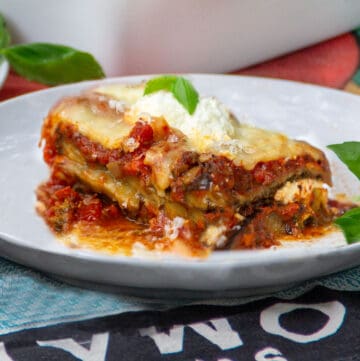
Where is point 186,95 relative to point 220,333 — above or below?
above

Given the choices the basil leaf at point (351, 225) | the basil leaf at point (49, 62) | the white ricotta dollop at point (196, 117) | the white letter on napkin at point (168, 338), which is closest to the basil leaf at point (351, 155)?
the basil leaf at point (351, 225)

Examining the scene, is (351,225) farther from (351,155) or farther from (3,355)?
(3,355)

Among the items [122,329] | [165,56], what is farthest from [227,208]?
[165,56]

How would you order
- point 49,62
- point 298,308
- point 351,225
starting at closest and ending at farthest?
point 298,308 → point 351,225 → point 49,62

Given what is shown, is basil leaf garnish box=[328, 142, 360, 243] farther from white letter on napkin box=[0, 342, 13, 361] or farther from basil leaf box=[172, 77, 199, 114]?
white letter on napkin box=[0, 342, 13, 361]

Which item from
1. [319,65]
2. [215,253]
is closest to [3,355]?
[215,253]

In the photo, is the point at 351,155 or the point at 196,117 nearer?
the point at 351,155

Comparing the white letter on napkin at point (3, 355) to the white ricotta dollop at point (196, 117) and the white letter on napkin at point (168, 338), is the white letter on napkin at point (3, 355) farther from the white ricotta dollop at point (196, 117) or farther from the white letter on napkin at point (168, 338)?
the white ricotta dollop at point (196, 117)

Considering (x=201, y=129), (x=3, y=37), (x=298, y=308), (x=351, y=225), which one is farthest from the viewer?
(x=3, y=37)
